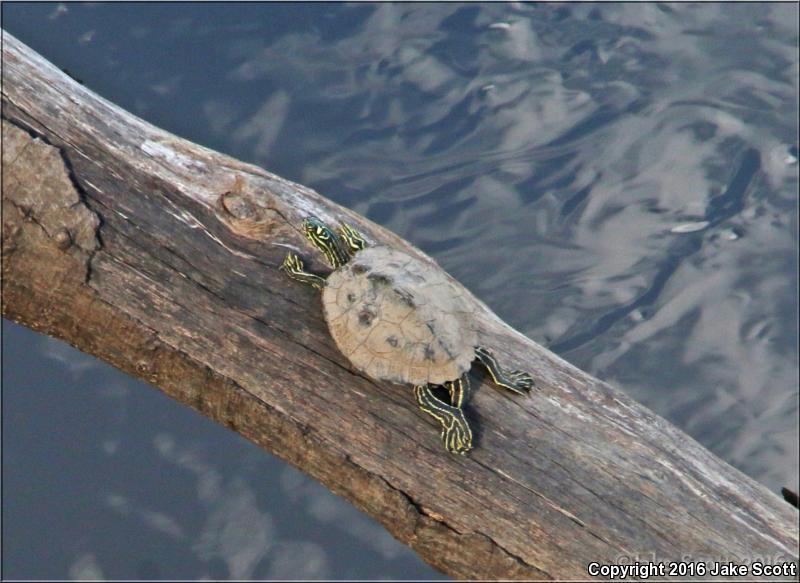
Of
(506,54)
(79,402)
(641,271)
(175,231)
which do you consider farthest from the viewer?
(506,54)

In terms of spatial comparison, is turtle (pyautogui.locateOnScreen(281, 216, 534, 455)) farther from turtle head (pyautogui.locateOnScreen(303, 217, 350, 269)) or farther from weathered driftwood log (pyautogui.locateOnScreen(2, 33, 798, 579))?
weathered driftwood log (pyautogui.locateOnScreen(2, 33, 798, 579))

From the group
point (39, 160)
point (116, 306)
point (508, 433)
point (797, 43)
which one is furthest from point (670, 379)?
point (39, 160)

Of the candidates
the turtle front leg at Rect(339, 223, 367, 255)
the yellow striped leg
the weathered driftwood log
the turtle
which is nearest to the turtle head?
the turtle

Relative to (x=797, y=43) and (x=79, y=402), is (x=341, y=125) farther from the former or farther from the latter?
(x=797, y=43)

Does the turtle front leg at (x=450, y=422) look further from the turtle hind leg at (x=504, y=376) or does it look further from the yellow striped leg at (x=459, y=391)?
the turtle hind leg at (x=504, y=376)

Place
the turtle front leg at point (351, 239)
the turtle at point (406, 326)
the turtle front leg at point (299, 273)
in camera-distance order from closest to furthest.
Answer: the turtle at point (406, 326) < the turtle front leg at point (299, 273) < the turtle front leg at point (351, 239)

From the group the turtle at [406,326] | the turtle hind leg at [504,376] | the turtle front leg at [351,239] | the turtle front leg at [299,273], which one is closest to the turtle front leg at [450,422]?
the turtle at [406,326]

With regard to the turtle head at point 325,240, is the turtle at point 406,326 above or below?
below

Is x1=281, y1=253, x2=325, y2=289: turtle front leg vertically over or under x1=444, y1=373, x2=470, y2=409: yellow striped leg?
over
